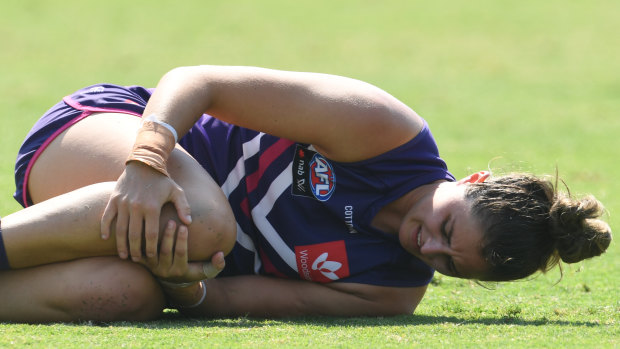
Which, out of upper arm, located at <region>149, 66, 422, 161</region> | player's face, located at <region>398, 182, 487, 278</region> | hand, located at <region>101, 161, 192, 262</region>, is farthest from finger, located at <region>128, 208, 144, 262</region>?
player's face, located at <region>398, 182, 487, 278</region>

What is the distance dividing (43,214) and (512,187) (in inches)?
62.0

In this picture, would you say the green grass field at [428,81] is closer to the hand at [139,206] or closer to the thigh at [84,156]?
the hand at [139,206]

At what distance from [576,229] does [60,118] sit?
191cm

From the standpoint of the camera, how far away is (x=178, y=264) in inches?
113

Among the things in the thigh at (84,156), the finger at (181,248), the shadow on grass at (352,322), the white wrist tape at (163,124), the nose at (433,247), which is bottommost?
the shadow on grass at (352,322)

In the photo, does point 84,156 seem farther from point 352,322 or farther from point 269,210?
point 352,322

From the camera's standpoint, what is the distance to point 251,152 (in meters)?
3.36

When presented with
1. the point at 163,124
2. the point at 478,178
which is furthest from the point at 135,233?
the point at 478,178

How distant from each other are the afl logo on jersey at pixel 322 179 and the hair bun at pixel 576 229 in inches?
30.6

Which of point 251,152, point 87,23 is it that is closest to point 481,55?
point 87,23

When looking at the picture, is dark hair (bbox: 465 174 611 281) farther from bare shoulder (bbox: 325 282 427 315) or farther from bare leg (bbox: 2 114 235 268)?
bare leg (bbox: 2 114 235 268)

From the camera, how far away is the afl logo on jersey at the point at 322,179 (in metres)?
3.22

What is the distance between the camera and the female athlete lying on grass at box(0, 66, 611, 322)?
9.32 ft

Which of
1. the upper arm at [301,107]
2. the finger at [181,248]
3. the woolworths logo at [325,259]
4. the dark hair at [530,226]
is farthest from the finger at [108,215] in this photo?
the dark hair at [530,226]
